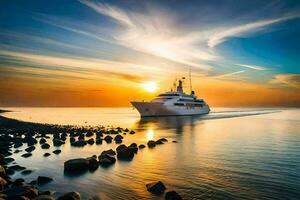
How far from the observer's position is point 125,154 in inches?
870

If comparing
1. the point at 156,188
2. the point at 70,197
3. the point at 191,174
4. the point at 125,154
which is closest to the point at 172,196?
the point at 156,188

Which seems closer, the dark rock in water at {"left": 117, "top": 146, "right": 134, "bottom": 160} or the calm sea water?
the calm sea water

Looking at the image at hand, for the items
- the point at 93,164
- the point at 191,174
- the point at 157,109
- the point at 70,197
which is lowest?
Answer: the point at 191,174

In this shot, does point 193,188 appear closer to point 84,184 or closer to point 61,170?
point 84,184

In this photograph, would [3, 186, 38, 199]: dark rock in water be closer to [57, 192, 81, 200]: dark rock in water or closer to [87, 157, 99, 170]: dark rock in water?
[57, 192, 81, 200]: dark rock in water

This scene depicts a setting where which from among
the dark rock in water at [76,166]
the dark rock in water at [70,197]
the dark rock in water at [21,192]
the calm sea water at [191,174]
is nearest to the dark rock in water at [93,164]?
the dark rock in water at [76,166]

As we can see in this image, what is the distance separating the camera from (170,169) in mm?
18328

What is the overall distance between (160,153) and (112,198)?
12.7 meters

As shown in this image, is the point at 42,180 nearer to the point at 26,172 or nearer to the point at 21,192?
the point at 26,172

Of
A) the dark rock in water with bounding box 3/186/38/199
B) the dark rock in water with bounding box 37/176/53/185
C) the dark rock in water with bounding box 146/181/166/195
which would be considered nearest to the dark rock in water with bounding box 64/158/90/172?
the dark rock in water with bounding box 37/176/53/185

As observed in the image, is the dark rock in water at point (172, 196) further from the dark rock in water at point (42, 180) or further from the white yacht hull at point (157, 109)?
the white yacht hull at point (157, 109)

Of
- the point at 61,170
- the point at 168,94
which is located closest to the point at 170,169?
the point at 61,170

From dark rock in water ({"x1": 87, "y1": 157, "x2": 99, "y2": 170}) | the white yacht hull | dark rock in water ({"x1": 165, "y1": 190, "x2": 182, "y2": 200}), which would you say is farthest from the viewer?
the white yacht hull

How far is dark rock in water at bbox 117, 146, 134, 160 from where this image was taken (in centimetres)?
2175
